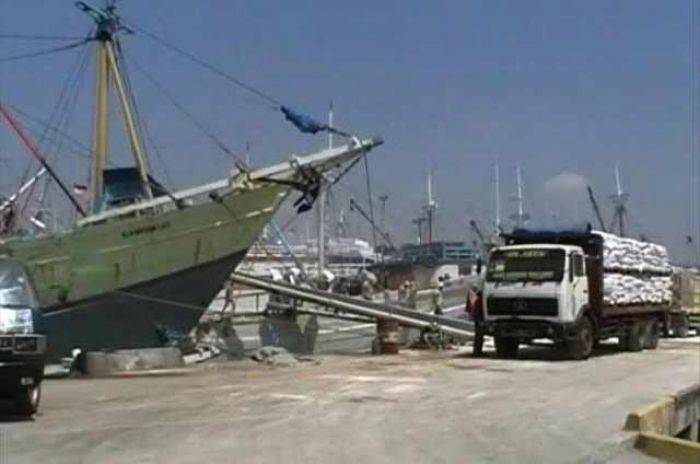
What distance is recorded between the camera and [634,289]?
94.6ft

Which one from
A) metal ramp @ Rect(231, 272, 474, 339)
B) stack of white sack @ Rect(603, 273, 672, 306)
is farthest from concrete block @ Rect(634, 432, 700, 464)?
metal ramp @ Rect(231, 272, 474, 339)

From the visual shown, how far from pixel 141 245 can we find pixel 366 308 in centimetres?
680

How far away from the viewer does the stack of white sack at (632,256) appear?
27188mm

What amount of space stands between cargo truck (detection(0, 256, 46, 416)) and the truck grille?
14.3 m

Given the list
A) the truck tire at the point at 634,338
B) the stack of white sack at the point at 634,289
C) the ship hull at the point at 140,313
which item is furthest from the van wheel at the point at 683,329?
the ship hull at the point at 140,313

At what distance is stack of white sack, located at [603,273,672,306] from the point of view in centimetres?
2709

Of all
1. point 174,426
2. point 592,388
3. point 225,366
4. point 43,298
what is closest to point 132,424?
point 174,426

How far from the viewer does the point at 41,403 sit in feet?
51.1

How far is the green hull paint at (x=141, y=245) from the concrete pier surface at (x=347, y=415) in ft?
22.6

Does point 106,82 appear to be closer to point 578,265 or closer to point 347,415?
point 578,265

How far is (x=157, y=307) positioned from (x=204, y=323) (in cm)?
274

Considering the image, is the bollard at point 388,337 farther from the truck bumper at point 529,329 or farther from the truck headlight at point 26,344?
the truck headlight at point 26,344

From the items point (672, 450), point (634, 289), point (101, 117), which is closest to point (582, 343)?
point (634, 289)

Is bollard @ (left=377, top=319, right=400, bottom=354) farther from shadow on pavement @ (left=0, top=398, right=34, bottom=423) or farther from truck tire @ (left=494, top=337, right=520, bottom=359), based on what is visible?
shadow on pavement @ (left=0, top=398, right=34, bottom=423)
